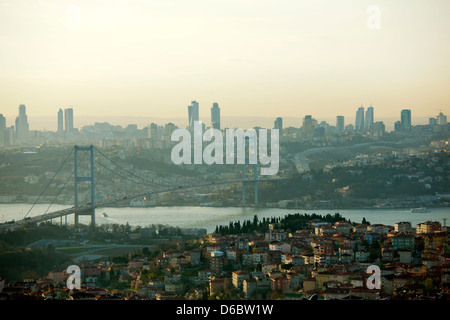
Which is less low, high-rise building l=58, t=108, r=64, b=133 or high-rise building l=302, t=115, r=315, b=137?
high-rise building l=302, t=115, r=315, b=137

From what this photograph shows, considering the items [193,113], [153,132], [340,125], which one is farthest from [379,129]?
[193,113]

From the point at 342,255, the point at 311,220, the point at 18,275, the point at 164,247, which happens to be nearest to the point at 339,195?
the point at 311,220
